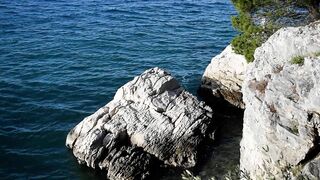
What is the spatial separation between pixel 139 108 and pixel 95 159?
14.9 feet

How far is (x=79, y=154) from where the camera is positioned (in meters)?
28.9

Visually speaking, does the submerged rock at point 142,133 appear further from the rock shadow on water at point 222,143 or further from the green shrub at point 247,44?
the green shrub at point 247,44

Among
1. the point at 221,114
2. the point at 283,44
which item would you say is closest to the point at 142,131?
the point at 221,114

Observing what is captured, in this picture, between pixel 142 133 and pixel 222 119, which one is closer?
pixel 142 133

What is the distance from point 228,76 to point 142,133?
9996 mm

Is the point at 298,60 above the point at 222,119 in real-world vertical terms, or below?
above

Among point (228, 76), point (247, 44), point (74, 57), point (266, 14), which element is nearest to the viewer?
point (266, 14)

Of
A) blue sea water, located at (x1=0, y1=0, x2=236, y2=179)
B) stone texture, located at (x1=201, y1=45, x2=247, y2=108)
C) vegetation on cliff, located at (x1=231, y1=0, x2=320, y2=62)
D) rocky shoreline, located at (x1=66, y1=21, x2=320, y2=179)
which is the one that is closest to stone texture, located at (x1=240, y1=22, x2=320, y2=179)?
rocky shoreline, located at (x1=66, y1=21, x2=320, y2=179)

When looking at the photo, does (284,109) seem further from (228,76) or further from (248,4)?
(228,76)

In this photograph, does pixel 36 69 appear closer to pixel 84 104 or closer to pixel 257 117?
pixel 84 104

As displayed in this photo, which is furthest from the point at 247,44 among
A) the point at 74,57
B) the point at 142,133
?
the point at 74,57

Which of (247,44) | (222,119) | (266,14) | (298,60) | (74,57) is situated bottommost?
(222,119)

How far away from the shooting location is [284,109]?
19.6m

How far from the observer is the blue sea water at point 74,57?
3125cm
